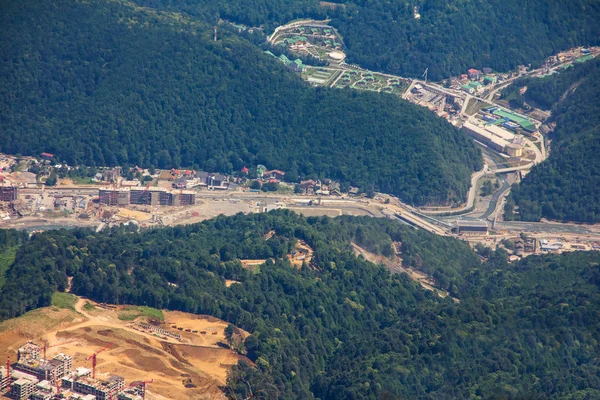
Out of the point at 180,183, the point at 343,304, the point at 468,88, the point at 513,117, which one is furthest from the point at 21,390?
the point at 468,88

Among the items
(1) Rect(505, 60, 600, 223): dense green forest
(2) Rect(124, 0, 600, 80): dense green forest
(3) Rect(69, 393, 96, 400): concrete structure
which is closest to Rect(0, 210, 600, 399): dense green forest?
(3) Rect(69, 393, 96, 400): concrete structure

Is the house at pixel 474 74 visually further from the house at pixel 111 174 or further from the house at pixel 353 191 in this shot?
the house at pixel 111 174

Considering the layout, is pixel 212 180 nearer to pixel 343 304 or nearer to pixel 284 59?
pixel 284 59

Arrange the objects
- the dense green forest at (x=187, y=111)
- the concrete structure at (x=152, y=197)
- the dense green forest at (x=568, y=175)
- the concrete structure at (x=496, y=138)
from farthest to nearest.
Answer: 1. the concrete structure at (x=496, y=138)
2. the dense green forest at (x=187, y=111)
3. the dense green forest at (x=568, y=175)
4. the concrete structure at (x=152, y=197)

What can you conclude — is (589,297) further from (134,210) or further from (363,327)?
(134,210)

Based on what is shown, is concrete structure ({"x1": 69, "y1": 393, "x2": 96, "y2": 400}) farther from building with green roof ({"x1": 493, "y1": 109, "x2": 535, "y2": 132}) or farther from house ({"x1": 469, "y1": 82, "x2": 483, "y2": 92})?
house ({"x1": 469, "y1": 82, "x2": 483, "y2": 92})

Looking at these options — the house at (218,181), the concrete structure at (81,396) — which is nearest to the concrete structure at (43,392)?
the concrete structure at (81,396)
